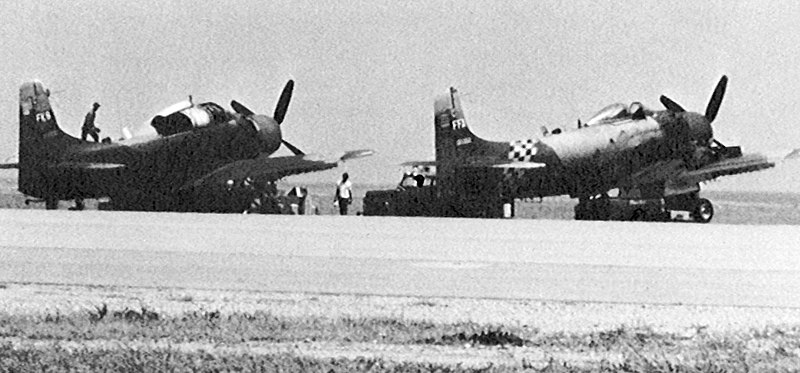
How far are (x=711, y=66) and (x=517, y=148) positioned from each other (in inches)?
121

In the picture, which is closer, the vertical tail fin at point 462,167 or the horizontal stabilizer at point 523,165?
the horizontal stabilizer at point 523,165

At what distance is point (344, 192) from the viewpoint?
21328 mm

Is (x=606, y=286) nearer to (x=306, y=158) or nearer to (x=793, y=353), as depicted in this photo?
(x=793, y=353)

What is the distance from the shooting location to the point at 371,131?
20406 millimetres

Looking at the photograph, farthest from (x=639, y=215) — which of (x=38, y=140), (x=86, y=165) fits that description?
(x=38, y=140)

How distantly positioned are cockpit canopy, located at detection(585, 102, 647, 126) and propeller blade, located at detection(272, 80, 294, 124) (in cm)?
454

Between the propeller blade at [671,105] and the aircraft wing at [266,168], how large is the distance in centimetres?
498

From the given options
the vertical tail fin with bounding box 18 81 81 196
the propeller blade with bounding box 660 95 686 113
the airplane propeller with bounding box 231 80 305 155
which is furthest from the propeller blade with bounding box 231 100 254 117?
the propeller blade with bounding box 660 95 686 113

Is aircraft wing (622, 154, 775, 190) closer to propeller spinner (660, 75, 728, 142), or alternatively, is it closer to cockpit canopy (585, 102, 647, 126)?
propeller spinner (660, 75, 728, 142)

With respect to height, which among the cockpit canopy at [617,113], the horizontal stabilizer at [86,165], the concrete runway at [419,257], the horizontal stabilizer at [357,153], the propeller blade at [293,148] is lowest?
the concrete runway at [419,257]

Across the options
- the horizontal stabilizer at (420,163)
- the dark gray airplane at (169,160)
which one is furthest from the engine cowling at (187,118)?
the horizontal stabilizer at (420,163)

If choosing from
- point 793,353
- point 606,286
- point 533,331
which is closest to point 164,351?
point 533,331

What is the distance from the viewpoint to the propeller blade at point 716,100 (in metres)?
20.3

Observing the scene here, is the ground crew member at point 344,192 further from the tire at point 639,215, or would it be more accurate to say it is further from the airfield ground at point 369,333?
the airfield ground at point 369,333
